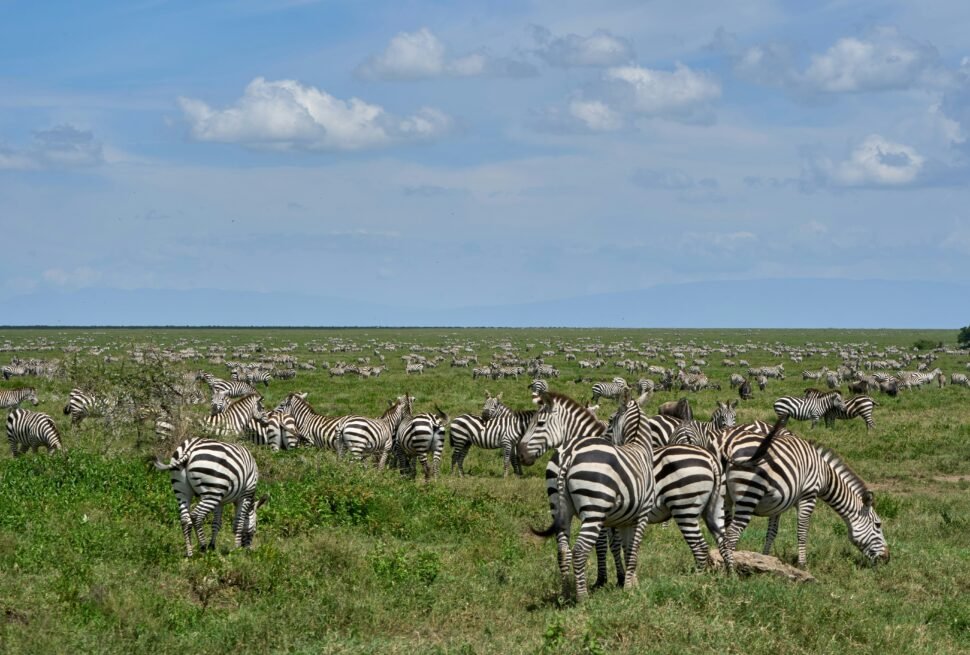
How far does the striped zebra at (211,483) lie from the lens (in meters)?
13.5

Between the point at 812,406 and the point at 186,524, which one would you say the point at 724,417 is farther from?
the point at 186,524

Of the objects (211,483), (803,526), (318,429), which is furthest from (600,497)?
(318,429)

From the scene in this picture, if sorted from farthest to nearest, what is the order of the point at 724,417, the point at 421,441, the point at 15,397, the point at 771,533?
the point at 15,397, the point at 724,417, the point at 421,441, the point at 771,533

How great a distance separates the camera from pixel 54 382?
1785 inches

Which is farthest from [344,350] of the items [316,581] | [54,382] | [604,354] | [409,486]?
[316,581]

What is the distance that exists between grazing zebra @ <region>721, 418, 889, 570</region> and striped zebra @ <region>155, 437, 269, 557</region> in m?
6.60

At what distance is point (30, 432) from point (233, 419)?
16.9 ft

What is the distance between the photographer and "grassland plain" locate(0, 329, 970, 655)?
9.84 m

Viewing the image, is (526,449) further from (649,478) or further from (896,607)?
(896,607)

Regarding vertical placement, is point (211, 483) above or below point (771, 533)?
above

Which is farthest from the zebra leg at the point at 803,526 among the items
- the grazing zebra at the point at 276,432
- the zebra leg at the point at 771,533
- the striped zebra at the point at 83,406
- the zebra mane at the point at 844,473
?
the striped zebra at the point at 83,406

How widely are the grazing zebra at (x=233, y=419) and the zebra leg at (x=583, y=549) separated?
40.8 feet

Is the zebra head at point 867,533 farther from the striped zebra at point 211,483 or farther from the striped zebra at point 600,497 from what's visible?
the striped zebra at point 211,483

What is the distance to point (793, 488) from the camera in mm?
13555
